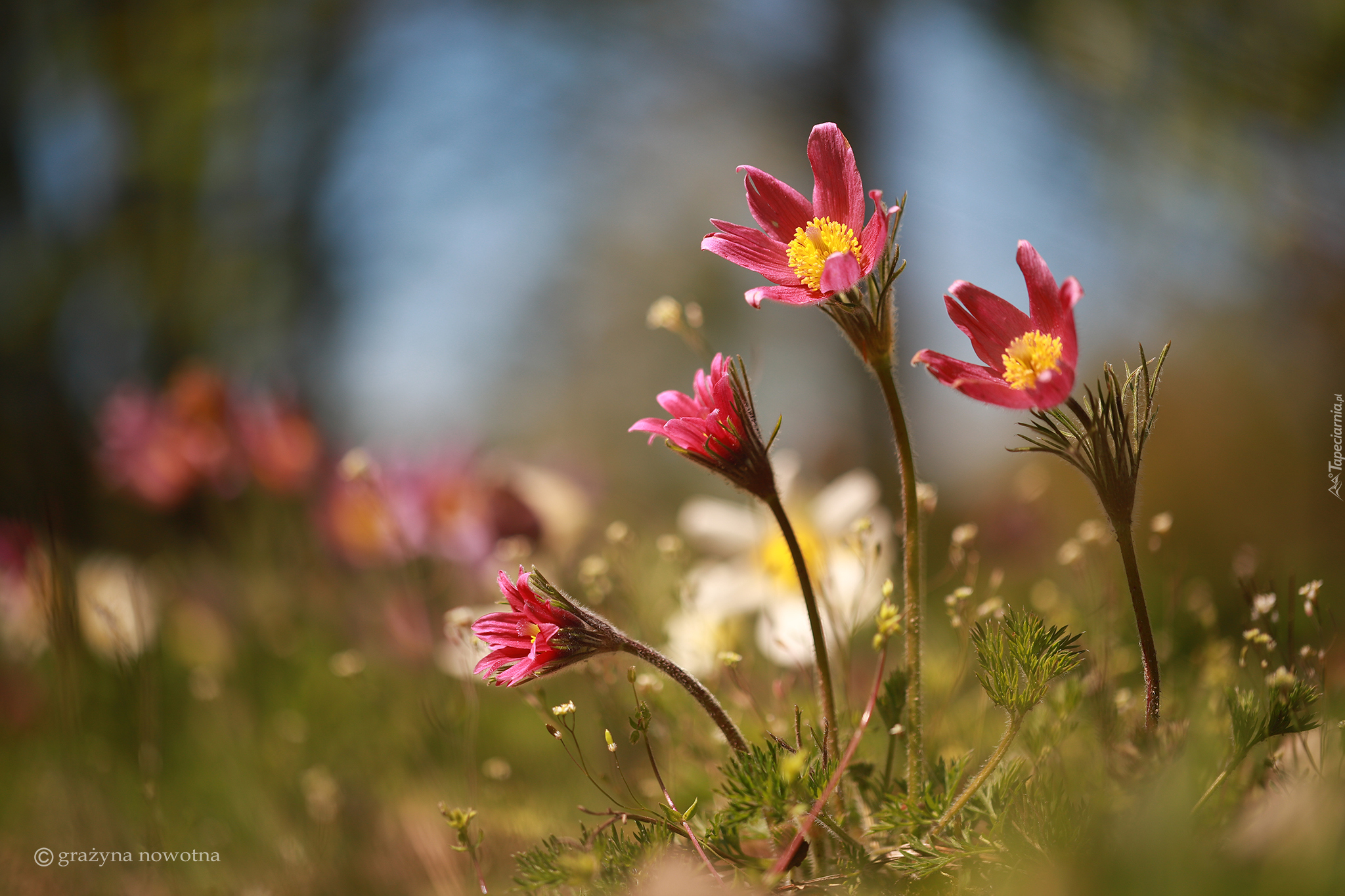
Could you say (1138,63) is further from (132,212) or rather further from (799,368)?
(132,212)

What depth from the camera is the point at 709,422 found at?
1.23 ft

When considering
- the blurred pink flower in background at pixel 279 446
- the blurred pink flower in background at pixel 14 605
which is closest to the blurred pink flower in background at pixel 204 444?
the blurred pink flower in background at pixel 279 446

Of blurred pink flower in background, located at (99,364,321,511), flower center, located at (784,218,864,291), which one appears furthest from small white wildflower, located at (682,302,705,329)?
blurred pink flower in background, located at (99,364,321,511)

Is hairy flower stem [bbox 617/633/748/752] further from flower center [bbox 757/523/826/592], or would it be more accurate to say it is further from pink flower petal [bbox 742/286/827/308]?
flower center [bbox 757/523/826/592]

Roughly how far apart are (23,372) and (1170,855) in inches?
144

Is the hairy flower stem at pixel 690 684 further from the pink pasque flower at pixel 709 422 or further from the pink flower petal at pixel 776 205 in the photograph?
the pink flower petal at pixel 776 205

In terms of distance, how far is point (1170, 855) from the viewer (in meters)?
0.23

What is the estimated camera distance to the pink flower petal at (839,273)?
1.09ft

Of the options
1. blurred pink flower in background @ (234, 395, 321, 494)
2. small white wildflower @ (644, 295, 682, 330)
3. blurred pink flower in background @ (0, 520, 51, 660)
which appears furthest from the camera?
blurred pink flower in background @ (234, 395, 321, 494)

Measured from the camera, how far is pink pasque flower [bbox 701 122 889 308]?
1.20 ft

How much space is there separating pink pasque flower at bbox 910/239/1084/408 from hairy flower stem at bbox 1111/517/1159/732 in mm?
72

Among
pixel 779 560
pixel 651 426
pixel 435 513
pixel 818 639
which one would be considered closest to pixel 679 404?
pixel 651 426

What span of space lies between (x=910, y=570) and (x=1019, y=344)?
12 centimetres

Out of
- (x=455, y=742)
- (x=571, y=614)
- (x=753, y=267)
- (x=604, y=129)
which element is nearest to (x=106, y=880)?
(x=455, y=742)
